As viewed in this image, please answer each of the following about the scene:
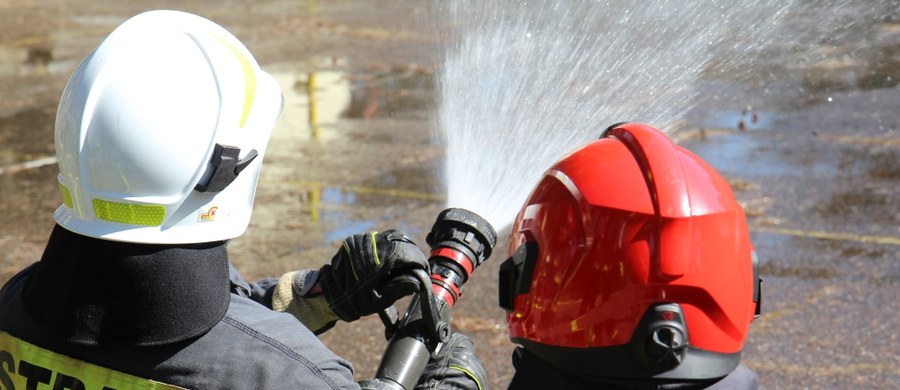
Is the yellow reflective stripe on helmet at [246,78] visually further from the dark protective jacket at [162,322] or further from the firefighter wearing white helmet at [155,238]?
the dark protective jacket at [162,322]

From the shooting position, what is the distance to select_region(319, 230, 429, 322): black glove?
2391 millimetres

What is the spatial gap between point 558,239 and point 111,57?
972 millimetres

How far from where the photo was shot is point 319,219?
21.0 ft

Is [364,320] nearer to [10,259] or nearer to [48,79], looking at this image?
[10,259]

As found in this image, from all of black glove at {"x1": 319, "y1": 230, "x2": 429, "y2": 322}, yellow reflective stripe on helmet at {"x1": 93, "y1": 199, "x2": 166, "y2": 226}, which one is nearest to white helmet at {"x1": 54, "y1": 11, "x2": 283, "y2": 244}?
yellow reflective stripe on helmet at {"x1": 93, "y1": 199, "x2": 166, "y2": 226}

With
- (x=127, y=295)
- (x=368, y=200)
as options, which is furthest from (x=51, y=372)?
(x=368, y=200)

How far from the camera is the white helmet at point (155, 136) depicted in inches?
81.5

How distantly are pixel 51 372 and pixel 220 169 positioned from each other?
527 mm

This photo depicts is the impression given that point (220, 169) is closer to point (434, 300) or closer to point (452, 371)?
point (434, 300)

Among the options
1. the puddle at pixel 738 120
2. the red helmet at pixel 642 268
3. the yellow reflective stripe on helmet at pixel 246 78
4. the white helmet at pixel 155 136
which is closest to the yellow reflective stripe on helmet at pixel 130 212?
the white helmet at pixel 155 136

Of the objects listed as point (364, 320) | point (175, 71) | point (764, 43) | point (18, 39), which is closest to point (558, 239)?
point (175, 71)

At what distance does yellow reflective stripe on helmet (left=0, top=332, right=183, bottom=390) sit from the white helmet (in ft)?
0.85

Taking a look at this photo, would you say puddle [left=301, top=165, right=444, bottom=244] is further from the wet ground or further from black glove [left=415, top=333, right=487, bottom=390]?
black glove [left=415, top=333, right=487, bottom=390]

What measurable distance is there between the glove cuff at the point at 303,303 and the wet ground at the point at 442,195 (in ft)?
5.85
